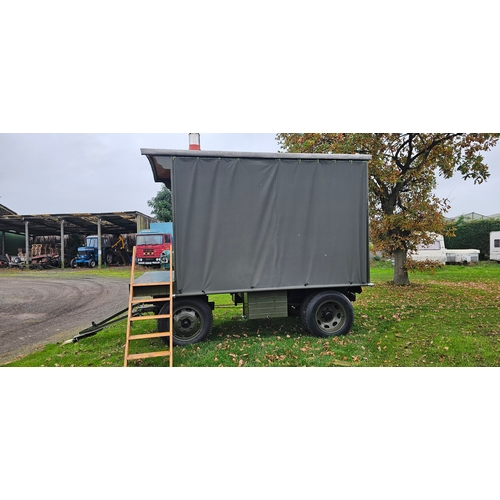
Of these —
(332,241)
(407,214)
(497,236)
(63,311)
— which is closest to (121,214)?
(63,311)

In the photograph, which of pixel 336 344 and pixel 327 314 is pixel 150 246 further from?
pixel 336 344

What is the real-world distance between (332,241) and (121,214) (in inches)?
775

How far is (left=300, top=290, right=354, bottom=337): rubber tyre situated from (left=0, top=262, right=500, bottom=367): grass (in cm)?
17

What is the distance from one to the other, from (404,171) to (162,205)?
19045 millimetres

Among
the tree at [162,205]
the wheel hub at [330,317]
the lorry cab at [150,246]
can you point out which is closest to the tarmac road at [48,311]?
the lorry cab at [150,246]

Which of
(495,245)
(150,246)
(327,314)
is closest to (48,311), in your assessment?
(327,314)

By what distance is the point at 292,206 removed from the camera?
5.23 m

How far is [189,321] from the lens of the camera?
16.5 ft

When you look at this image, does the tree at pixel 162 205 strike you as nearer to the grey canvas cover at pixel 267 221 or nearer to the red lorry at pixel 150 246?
the red lorry at pixel 150 246

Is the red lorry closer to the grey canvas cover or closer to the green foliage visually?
the grey canvas cover

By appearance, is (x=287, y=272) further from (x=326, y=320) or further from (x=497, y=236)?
(x=497, y=236)

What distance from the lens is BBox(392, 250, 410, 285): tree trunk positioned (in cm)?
1161

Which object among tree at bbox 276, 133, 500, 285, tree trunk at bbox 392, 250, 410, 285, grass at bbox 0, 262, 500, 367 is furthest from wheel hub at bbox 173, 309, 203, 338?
tree trunk at bbox 392, 250, 410, 285

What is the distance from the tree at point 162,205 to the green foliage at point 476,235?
66.8ft
